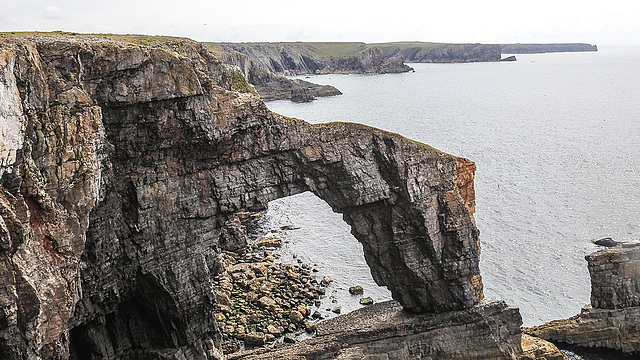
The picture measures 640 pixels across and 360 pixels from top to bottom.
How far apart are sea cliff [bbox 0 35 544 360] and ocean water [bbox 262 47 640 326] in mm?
13150

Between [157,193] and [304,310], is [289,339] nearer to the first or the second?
[304,310]

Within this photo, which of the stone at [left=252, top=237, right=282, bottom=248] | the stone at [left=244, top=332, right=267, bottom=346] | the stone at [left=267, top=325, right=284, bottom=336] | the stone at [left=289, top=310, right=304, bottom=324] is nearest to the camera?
the stone at [left=244, top=332, right=267, bottom=346]

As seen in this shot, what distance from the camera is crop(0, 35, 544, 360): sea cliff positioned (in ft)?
73.4

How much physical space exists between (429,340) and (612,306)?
14.3m

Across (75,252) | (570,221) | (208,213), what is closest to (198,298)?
(208,213)

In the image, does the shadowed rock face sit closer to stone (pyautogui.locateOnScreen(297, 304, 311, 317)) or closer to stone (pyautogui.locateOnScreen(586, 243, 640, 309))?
stone (pyautogui.locateOnScreen(586, 243, 640, 309))

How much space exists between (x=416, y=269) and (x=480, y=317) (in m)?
5.04

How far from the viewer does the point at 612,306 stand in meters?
42.5

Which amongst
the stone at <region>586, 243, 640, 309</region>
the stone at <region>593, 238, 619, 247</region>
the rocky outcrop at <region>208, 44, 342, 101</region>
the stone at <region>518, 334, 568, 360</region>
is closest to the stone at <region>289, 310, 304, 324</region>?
the stone at <region>518, 334, 568, 360</region>

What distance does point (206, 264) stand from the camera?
115 feet

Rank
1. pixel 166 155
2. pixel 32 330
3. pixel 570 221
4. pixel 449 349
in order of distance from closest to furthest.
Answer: pixel 32 330
pixel 166 155
pixel 449 349
pixel 570 221

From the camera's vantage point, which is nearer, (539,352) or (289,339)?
(539,352)

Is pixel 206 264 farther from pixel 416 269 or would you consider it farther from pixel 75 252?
pixel 416 269

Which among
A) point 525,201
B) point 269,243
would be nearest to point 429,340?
point 269,243
